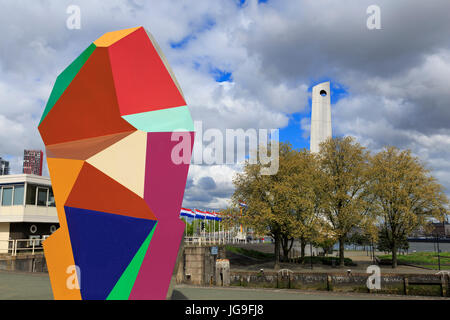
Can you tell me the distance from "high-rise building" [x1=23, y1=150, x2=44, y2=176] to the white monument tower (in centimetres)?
3274

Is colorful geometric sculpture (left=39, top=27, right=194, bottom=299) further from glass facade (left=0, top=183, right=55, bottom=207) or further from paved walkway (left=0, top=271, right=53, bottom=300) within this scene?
glass facade (left=0, top=183, right=55, bottom=207)

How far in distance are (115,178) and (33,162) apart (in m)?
34.3

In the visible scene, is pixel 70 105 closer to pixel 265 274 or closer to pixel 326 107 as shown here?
pixel 265 274

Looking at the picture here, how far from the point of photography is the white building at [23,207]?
3036 centimetres

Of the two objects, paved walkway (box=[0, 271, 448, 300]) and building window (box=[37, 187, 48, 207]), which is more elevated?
building window (box=[37, 187, 48, 207])

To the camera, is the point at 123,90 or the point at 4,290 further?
the point at 4,290

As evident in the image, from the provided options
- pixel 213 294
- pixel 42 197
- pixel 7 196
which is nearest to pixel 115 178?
pixel 213 294

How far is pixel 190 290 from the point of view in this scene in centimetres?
1349

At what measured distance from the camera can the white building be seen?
30.4 meters

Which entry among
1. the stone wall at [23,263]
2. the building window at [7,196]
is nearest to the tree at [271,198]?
the stone wall at [23,263]

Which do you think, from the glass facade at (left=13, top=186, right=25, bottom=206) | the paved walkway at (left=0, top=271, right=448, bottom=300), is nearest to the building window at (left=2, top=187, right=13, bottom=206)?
the glass facade at (left=13, top=186, right=25, bottom=206)

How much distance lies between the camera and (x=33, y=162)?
3753 cm
